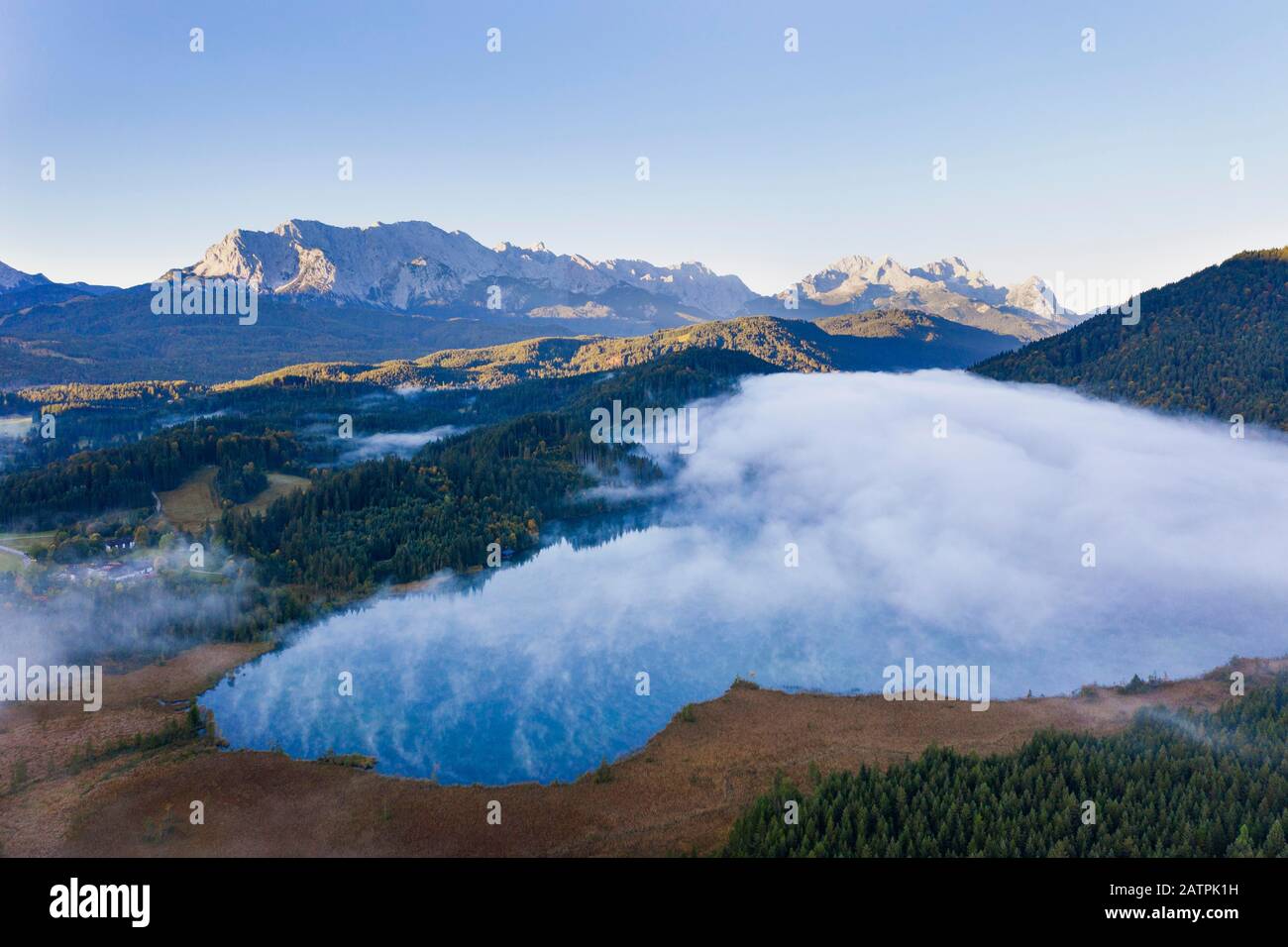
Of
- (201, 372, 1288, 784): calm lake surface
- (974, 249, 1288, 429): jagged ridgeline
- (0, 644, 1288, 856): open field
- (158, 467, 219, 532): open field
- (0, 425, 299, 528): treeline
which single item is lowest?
(0, 644, 1288, 856): open field

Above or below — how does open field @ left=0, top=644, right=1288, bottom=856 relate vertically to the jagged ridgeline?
below

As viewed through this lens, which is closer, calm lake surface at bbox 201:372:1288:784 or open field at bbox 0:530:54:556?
calm lake surface at bbox 201:372:1288:784

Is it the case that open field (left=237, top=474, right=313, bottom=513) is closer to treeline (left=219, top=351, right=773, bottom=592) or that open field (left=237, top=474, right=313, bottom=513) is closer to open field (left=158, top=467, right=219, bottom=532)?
treeline (left=219, top=351, right=773, bottom=592)

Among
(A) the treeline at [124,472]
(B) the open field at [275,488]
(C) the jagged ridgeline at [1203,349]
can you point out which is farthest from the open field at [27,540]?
(C) the jagged ridgeline at [1203,349]

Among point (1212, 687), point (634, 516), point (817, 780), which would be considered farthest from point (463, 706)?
point (634, 516)

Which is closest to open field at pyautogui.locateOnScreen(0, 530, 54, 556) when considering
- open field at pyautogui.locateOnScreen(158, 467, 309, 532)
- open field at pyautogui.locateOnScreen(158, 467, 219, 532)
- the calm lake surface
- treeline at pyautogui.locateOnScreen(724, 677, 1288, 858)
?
open field at pyautogui.locateOnScreen(158, 467, 219, 532)

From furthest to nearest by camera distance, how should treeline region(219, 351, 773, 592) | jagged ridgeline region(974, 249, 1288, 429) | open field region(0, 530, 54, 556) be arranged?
jagged ridgeline region(974, 249, 1288, 429)
treeline region(219, 351, 773, 592)
open field region(0, 530, 54, 556)

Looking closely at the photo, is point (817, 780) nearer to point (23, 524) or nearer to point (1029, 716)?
point (1029, 716)

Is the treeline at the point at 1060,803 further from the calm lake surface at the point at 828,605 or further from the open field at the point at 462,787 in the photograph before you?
the calm lake surface at the point at 828,605
